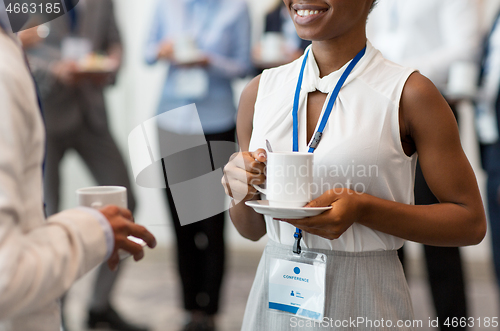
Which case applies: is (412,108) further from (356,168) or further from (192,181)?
(192,181)

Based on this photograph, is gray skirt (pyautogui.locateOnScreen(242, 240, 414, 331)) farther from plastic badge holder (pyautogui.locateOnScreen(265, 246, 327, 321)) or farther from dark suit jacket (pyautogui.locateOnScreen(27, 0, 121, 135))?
dark suit jacket (pyautogui.locateOnScreen(27, 0, 121, 135))

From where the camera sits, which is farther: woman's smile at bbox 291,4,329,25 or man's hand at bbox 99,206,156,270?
woman's smile at bbox 291,4,329,25

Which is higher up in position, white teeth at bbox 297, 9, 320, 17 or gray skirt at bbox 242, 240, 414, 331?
white teeth at bbox 297, 9, 320, 17

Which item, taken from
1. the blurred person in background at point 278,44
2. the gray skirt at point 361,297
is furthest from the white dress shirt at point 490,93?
the gray skirt at point 361,297

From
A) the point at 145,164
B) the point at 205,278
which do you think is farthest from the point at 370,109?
the point at 205,278

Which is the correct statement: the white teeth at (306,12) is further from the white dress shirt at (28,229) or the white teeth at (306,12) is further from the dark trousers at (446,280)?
the dark trousers at (446,280)

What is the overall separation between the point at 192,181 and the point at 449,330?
149 centimetres

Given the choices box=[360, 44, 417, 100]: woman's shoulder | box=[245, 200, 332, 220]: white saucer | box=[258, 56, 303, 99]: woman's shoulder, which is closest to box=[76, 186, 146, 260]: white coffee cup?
box=[245, 200, 332, 220]: white saucer

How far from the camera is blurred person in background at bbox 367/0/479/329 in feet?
7.16

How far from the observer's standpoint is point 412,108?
1015 millimetres

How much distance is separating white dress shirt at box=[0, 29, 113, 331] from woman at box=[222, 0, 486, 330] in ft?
1.33

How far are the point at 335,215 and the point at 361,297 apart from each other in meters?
0.26

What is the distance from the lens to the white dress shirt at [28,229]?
608mm

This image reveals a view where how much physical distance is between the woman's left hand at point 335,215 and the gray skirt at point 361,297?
0.14 metres
